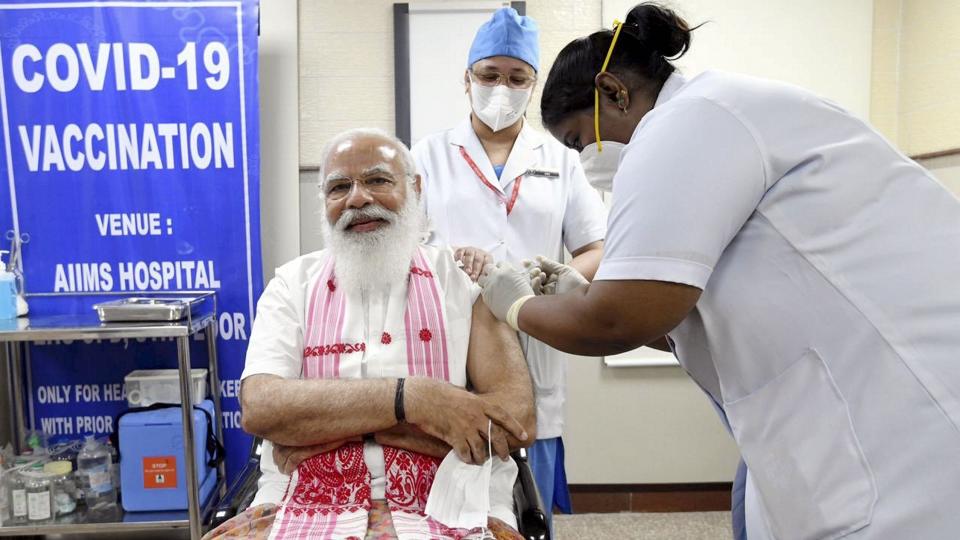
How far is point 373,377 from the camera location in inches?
66.1

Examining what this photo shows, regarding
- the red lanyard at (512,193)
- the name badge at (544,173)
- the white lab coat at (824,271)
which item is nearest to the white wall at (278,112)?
the red lanyard at (512,193)

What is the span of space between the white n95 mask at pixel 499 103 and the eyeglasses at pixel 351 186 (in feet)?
1.40

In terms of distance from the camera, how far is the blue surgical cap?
198 centimetres

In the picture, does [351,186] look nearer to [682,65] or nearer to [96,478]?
[96,478]

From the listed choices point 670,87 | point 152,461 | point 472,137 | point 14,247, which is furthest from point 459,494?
A: point 14,247

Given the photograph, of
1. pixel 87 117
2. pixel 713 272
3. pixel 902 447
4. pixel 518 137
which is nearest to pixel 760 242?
pixel 713 272

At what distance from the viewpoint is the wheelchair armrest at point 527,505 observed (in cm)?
145

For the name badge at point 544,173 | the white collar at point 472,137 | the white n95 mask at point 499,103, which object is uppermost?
the white n95 mask at point 499,103

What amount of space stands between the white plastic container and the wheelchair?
1.10 metres

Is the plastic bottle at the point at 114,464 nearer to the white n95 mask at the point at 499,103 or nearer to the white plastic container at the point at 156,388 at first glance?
the white plastic container at the point at 156,388

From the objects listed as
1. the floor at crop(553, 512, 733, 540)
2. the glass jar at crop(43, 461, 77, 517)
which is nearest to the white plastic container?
the glass jar at crop(43, 461, 77, 517)

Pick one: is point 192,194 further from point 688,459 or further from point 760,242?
point 688,459

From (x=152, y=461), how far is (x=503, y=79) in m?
2.02

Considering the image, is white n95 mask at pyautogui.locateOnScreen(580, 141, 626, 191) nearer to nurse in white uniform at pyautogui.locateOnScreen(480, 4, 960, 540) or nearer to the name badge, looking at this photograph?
nurse in white uniform at pyautogui.locateOnScreen(480, 4, 960, 540)
